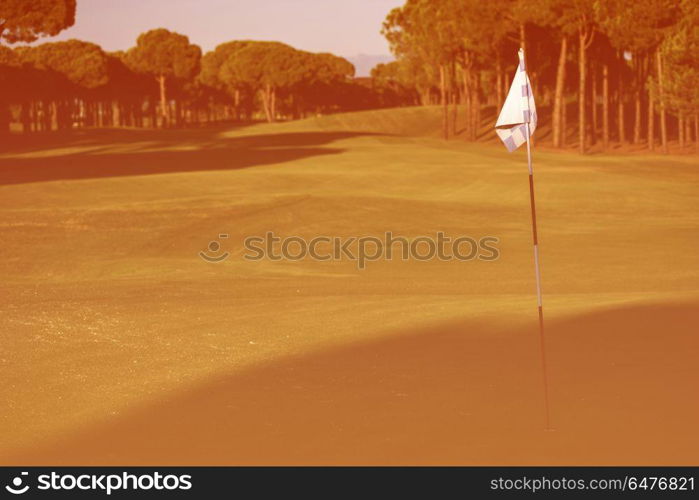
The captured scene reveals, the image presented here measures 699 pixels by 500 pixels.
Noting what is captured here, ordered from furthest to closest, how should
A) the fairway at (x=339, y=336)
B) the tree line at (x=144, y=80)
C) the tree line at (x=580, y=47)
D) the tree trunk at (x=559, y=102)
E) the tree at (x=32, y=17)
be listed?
the tree line at (x=144, y=80), the tree trunk at (x=559, y=102), the tree line at (x=580, y=47), the tree at (x=32, y=17), the fairway at (x=339, y=336)

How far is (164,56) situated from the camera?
15662 cm

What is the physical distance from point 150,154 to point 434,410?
61082mm

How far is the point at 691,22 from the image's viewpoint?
7081cm

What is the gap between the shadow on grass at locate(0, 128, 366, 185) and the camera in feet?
187

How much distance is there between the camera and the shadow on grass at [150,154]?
56994 mm

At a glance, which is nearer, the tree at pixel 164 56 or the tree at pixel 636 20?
the tree at pixel 636 20

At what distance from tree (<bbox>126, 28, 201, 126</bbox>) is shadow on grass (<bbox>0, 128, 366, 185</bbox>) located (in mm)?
56223

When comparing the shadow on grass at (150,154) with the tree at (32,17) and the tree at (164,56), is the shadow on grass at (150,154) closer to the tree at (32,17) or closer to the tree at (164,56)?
the tree at (32,17)

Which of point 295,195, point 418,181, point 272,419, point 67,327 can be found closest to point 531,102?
point 272,419

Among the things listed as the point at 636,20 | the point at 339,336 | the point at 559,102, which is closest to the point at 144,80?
the point at 559,102

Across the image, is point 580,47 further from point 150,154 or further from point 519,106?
point 519,106

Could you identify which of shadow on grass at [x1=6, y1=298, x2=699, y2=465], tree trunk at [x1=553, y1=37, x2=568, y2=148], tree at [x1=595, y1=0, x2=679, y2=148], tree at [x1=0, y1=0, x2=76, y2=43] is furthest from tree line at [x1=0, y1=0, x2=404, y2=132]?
shadow on grass at [x1=6, y1=298, x2=699, y2=465]

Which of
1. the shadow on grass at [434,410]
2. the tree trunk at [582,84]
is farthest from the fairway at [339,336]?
the tree trunk at [582,84]

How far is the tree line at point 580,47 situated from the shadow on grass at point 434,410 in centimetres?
4748
